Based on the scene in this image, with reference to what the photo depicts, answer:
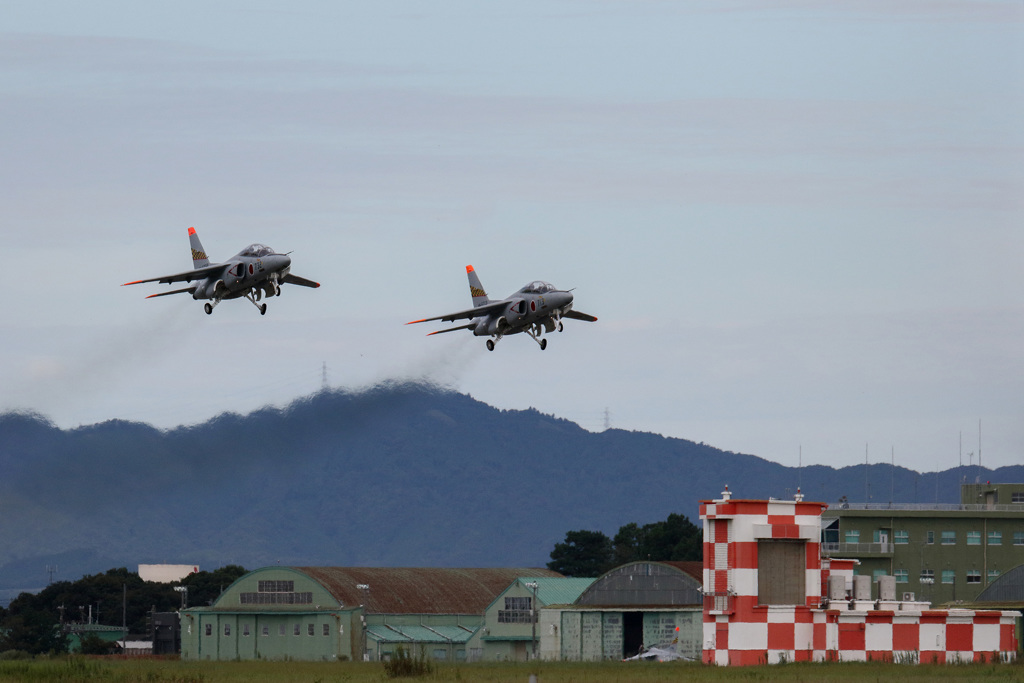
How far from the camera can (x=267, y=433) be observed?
5812 inches

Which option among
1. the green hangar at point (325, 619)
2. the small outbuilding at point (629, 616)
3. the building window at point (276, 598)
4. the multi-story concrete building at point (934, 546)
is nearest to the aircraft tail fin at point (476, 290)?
the small outbuilding at point (629, 616)

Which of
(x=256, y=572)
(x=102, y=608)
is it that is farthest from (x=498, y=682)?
(x=102, y=608)

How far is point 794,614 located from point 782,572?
89.0 inches

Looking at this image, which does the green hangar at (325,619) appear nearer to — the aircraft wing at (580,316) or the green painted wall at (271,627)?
the green painted wall at (271,627)

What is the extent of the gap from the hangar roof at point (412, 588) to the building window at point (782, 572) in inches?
2411

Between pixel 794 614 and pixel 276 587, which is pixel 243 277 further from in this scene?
pixel 276 587

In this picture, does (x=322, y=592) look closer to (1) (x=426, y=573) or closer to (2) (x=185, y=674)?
(1) (x=426, y=573)

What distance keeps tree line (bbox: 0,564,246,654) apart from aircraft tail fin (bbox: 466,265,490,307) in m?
99.0

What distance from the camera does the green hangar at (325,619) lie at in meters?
120

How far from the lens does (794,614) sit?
66.3 metres

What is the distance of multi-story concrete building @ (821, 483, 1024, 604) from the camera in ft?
429

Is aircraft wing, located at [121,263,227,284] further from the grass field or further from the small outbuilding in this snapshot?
the small outbuilding

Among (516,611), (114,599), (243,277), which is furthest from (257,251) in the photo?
(114,599)

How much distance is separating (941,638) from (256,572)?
7171 cm
